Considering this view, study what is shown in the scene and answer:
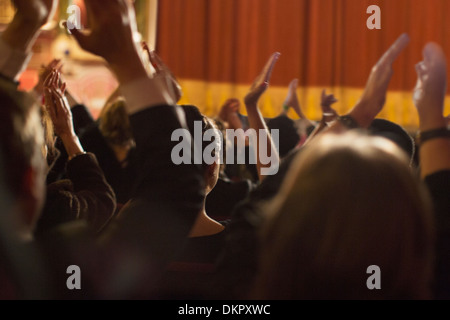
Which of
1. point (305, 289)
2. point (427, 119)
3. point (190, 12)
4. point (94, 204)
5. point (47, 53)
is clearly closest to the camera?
point (305, 289)

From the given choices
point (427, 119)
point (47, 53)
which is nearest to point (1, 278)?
point (427, 119)

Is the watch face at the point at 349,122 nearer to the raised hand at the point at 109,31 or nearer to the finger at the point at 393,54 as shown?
the finger at the point at 393,54

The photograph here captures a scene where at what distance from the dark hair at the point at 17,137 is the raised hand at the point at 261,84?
0.70 meters

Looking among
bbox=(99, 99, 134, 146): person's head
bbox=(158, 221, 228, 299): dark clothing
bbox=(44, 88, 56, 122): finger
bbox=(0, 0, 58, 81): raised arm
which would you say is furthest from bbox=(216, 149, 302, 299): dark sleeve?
bbox=(99, 99, 134, 146): person's head

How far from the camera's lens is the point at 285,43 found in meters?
4.84

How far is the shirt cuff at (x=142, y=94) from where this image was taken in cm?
57

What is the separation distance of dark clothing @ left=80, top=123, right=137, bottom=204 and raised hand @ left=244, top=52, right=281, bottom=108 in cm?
55

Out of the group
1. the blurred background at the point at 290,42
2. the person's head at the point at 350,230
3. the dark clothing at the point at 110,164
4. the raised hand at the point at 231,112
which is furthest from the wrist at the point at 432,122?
the blurred background at the point at 290,42

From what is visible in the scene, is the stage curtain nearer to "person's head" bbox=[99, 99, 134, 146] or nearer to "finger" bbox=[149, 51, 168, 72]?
"person's head" bbox=[99, 99, 134, 146]

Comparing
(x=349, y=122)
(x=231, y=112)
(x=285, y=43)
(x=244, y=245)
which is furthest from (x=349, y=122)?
(x=285, y=43)

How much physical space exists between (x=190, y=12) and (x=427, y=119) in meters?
4.29

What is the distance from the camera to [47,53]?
4488 millimetres

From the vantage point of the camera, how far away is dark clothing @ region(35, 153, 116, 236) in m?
A: 0.88
